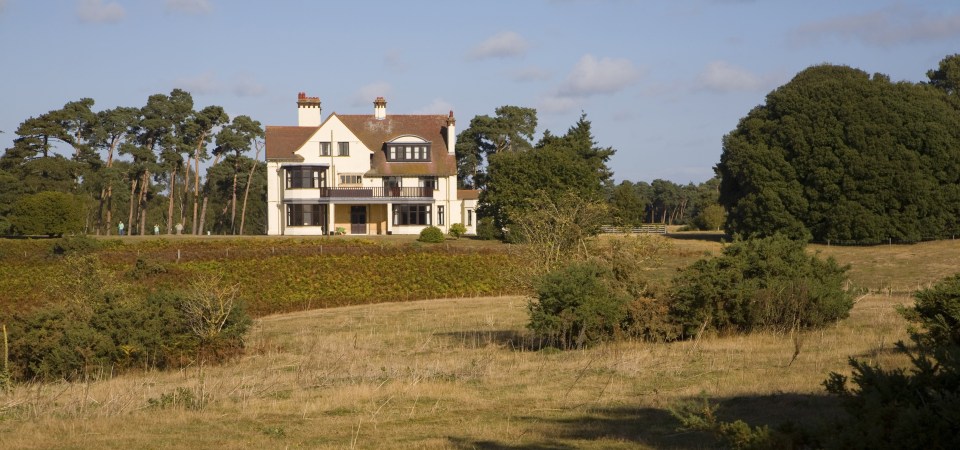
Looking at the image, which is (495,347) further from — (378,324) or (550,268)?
(378,324)

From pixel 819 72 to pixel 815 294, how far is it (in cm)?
5053

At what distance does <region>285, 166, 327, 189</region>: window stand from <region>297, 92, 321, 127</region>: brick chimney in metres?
6.04

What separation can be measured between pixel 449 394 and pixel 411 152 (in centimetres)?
5328

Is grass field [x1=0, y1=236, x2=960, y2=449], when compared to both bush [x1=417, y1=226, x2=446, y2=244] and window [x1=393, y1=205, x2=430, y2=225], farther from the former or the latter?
window [x1=393, y1=205, x2=430, y2=225]

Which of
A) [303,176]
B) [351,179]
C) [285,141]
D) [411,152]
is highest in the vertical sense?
[285,141]

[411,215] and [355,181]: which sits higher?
[355,181]

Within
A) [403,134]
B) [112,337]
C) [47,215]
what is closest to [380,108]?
[403,134]

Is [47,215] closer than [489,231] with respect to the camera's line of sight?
Yes

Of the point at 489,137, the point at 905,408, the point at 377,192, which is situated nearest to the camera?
the point at 905,408

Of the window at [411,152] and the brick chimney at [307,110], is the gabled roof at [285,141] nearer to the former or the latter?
the brick chimney at [307,110]

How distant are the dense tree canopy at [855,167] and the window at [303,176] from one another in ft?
86.4

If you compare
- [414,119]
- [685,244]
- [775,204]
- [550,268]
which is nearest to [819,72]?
[775,204]

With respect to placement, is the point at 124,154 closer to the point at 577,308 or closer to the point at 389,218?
the point at 389,218

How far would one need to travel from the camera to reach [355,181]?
65.4m
